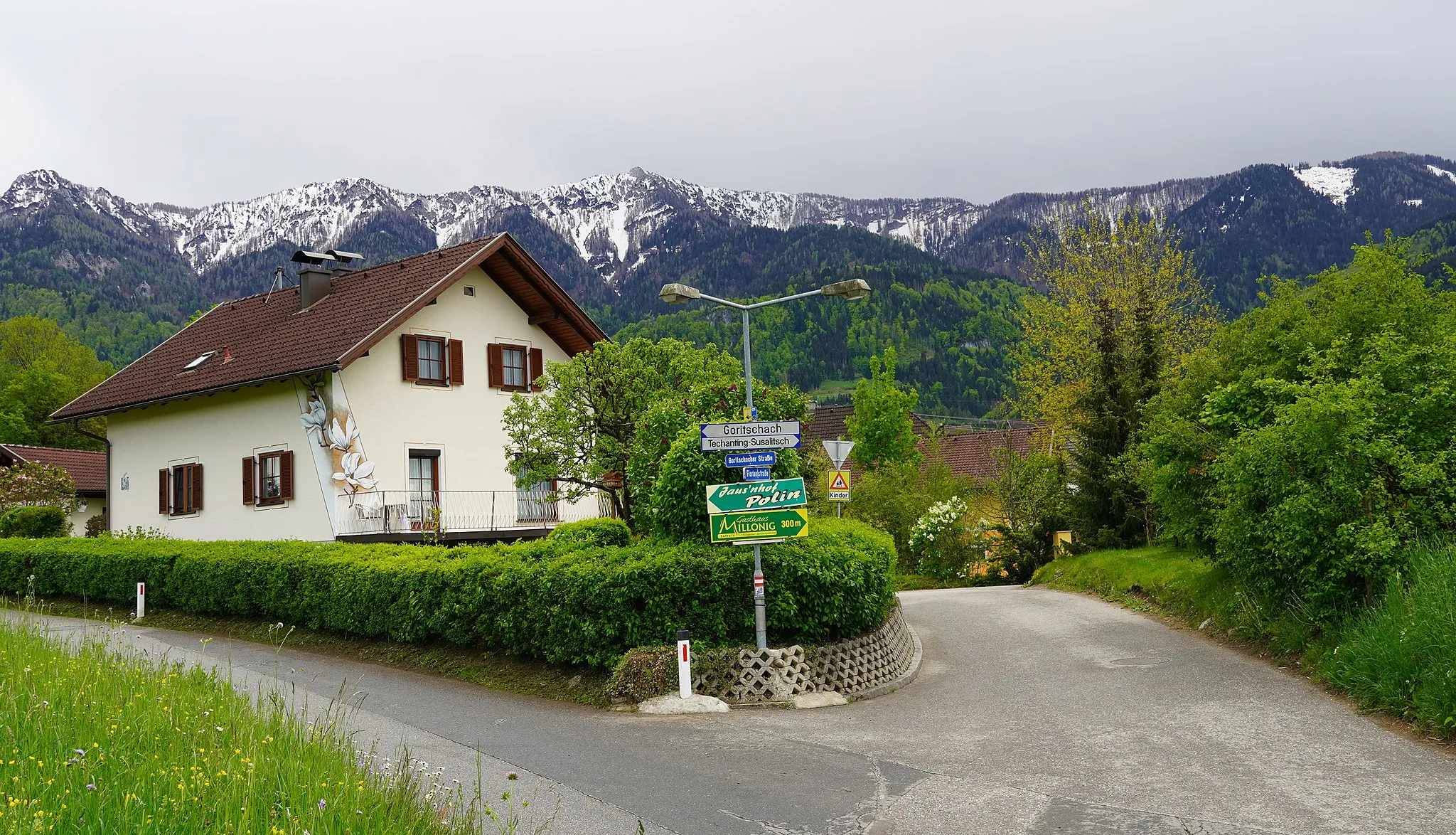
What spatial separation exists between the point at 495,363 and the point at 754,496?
60.8ft

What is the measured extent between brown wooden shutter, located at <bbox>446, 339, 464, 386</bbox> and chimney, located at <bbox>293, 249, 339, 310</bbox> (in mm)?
5238

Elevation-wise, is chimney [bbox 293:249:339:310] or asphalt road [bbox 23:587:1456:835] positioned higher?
chimney [bbox 293:249:339:310]

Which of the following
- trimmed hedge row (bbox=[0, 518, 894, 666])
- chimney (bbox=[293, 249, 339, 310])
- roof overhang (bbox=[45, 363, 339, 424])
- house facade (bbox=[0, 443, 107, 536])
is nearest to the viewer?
trimmed hedge row (bbox=[0, 518, 894, 666])

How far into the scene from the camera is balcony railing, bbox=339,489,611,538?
28.2m

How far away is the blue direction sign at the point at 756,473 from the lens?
1520cm

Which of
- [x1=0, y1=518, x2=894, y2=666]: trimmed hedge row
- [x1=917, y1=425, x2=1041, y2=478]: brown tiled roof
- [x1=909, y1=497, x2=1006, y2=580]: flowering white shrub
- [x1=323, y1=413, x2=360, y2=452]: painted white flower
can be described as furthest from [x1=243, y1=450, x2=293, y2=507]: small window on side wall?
[x1=917, y1=425, x2=1041, y2=478]: brown tiled roof

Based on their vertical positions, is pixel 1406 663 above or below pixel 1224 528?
below

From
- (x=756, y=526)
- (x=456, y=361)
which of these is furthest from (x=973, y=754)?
(x=456, y=361)

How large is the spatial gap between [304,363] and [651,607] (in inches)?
674

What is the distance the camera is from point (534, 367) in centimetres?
3300

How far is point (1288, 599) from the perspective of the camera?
15570 mm

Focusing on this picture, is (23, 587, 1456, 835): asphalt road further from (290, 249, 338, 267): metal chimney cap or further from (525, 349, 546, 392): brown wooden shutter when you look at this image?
(290, 249, 338, 267): metal chimney cap

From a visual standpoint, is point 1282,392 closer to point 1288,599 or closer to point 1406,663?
point 1288,599

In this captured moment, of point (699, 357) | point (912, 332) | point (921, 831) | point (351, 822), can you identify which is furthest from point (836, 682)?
point (912, 332)
